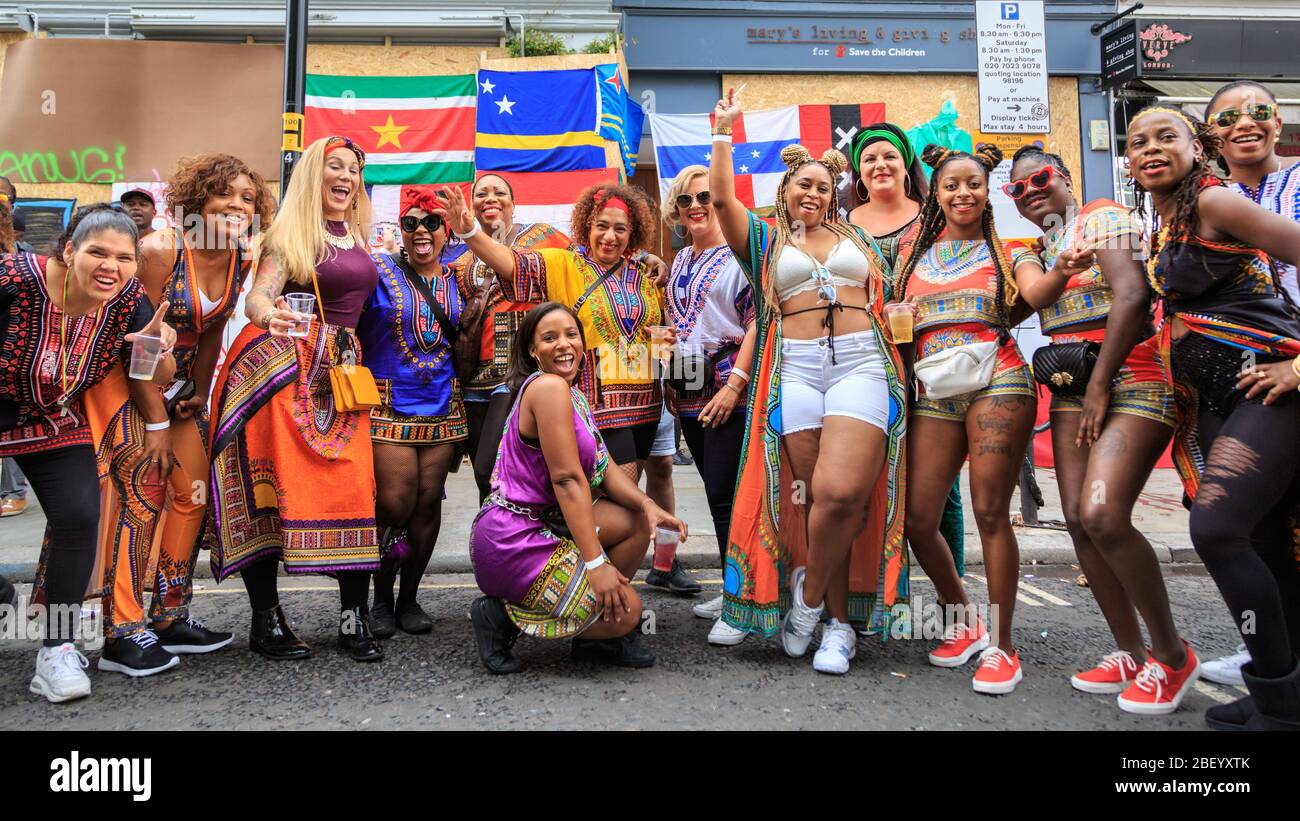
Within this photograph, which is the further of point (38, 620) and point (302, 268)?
point (38, 620)

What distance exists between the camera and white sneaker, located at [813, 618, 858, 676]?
3205 mm

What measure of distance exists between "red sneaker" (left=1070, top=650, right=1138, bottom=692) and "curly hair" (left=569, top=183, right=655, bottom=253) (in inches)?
109

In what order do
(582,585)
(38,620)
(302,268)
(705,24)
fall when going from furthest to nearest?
(705,24)
(38,620)
(302,268)
(582,585)

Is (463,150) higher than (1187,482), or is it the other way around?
(463,150)

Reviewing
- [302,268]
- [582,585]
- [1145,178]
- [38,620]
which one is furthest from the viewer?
[38,620]

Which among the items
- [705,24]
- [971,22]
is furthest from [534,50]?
[971,22]

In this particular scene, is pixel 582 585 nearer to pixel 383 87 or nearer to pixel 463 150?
pixel 463 150

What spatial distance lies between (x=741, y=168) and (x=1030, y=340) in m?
4.02

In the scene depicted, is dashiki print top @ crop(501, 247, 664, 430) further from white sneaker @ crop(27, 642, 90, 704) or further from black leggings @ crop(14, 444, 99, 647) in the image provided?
white sneaker @ crop(27, 642, 90, 704)

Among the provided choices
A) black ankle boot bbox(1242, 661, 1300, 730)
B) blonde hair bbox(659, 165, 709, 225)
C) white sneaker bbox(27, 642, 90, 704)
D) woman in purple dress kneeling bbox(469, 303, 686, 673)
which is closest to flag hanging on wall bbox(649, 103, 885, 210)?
blonde hair bbox(659, 165, 709, 225)

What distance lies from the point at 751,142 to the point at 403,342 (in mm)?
6929

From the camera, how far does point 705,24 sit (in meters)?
10.2

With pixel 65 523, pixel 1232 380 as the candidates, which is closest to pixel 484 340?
pixel 65 523

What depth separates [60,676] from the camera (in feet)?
9.77
